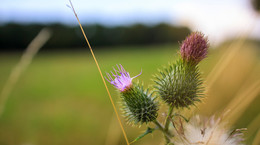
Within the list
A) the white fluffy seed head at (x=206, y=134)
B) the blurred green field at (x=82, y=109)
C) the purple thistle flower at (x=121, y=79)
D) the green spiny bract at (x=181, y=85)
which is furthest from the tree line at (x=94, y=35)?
the white fluffy seed head at (x=206, y=134)

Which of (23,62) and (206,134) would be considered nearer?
(206,134)

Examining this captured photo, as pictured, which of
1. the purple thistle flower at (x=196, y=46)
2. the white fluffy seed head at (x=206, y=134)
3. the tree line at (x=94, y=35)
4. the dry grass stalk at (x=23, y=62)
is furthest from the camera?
the tree line at (x=94, y=35)

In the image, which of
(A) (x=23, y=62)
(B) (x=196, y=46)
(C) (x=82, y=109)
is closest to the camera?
(B) (x=196, y=46)

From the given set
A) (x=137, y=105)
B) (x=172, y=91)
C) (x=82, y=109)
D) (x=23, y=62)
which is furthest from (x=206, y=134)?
(x=82, y=109)

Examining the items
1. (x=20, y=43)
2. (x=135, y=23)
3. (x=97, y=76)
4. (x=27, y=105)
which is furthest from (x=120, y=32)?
(x=27, y=105)

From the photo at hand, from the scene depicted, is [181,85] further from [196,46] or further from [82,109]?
[82,109]

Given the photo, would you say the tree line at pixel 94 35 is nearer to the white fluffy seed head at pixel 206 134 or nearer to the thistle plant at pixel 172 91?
the thistle plant at pixel 172 91
